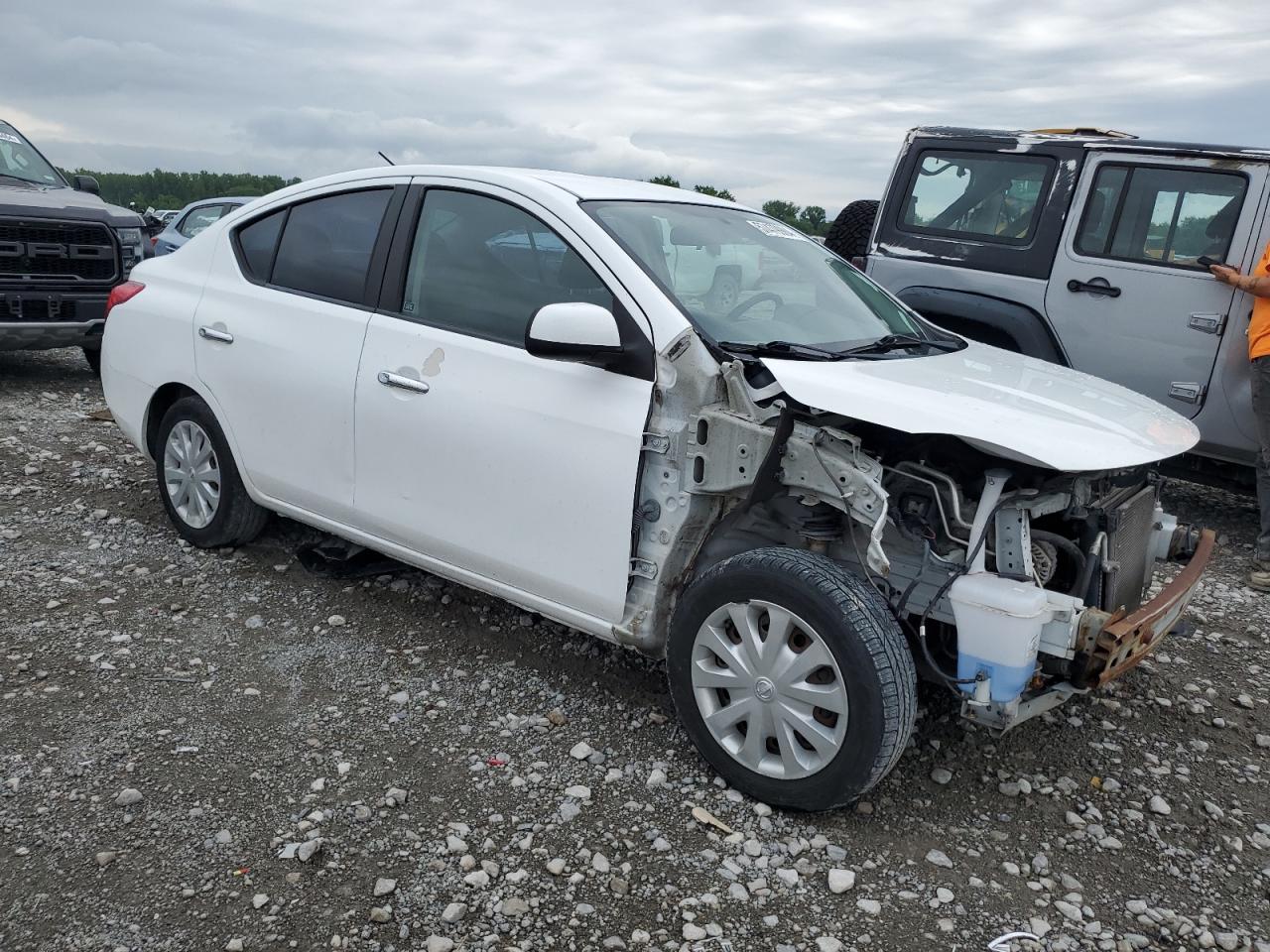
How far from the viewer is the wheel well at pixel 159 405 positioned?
4.76 m

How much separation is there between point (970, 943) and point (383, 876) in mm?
1495

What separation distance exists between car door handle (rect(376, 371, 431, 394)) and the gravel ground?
3.41 ft

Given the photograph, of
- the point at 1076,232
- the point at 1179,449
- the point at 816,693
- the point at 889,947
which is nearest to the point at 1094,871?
the point at 889,947

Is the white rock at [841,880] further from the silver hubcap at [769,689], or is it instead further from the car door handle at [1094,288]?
the car door handle at [1094,288]

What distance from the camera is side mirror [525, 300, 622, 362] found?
10.1ft

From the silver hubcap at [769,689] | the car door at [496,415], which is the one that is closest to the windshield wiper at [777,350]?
the car door at [496,415]

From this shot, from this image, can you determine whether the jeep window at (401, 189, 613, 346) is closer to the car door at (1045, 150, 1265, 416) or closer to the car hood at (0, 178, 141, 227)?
the car door at (1045, 150, 1265, 416)

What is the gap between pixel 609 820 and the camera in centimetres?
304

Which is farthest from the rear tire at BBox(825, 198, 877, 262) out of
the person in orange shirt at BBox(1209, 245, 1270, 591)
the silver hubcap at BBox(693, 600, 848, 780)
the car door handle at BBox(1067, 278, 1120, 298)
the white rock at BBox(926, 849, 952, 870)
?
the white rock at BBox(926, 849, 952, 870)

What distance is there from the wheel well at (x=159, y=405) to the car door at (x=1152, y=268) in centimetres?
470

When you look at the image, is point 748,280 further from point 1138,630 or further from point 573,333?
point 1138,630

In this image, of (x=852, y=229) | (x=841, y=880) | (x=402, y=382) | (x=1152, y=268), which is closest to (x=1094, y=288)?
(x=1152, y=268)

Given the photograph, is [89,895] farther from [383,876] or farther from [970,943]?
[970,943]

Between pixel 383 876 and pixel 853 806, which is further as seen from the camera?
pixel 853 806
